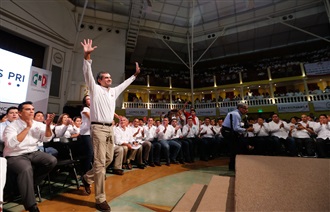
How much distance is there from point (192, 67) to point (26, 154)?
10188 millimetres

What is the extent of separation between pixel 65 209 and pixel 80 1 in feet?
42.2

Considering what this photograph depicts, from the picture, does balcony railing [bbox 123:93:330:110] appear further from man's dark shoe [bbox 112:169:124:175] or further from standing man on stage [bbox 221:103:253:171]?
standing man on stage [bbox 221:103:253:171]

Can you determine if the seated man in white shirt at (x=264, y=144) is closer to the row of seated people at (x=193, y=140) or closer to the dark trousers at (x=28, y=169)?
the row of seated people at (x=193, y=140)

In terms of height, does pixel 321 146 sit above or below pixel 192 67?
below

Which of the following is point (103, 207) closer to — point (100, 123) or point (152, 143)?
point (100, 123)

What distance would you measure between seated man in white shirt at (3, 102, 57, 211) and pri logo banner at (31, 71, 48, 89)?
626 cm

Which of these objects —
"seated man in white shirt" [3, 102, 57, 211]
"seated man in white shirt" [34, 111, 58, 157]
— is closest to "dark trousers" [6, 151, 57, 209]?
"seated man in white shirt" [3, 102, 57, 211]

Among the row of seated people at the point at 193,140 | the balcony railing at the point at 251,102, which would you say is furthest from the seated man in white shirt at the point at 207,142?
the balcony railing at the point at 251,102

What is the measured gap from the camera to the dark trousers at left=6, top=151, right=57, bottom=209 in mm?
1634

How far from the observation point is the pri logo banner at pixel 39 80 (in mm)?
6938

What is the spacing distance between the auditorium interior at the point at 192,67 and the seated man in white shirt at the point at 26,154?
1.16ft

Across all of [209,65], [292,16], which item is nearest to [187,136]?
[292,16]

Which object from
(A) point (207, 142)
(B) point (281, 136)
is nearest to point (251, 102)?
(B) point (281, 136)

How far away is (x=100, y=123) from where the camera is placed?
6.48 ft
